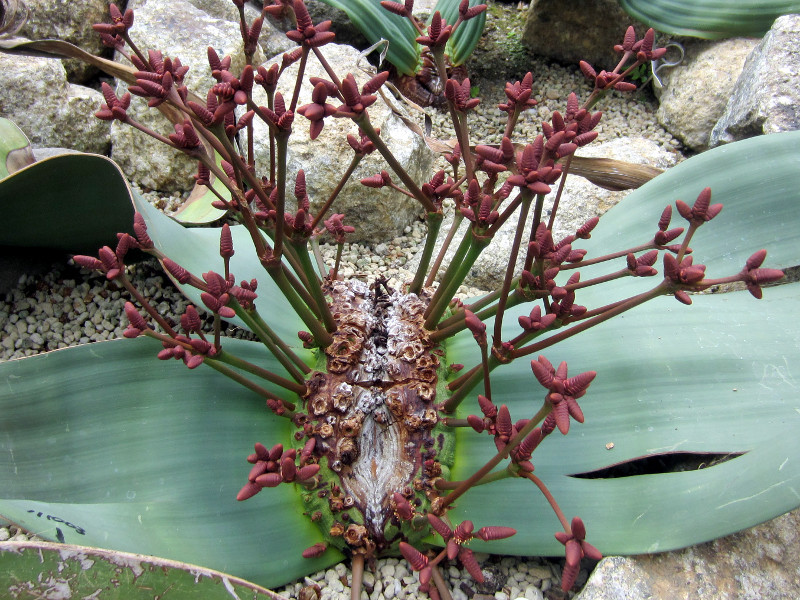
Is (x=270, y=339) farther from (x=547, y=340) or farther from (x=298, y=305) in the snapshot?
(x=547, y=340)

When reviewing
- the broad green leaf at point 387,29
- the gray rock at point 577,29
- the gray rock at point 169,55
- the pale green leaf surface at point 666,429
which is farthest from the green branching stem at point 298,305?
the gray rock at point 577,29

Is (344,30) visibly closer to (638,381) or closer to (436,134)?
(436,134)

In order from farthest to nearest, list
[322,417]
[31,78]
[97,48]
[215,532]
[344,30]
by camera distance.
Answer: [344,30] → [97,48] → [31,78] → [322,417] → [215,532]

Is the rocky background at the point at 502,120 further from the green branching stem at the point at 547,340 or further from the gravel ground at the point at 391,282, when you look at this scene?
the green branching stem at the point at 547,340

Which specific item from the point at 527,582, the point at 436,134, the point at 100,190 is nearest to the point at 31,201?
the point at 100,190

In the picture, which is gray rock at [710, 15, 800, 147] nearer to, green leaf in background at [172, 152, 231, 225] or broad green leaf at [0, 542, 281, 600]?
Answer: green leaf in background at [172, 152, 231, 225]

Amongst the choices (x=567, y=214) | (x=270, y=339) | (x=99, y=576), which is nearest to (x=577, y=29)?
(x=567, y=214)

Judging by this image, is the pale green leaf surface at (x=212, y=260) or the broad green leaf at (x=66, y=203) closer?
the broad green leaf at (x=66, y=203)
